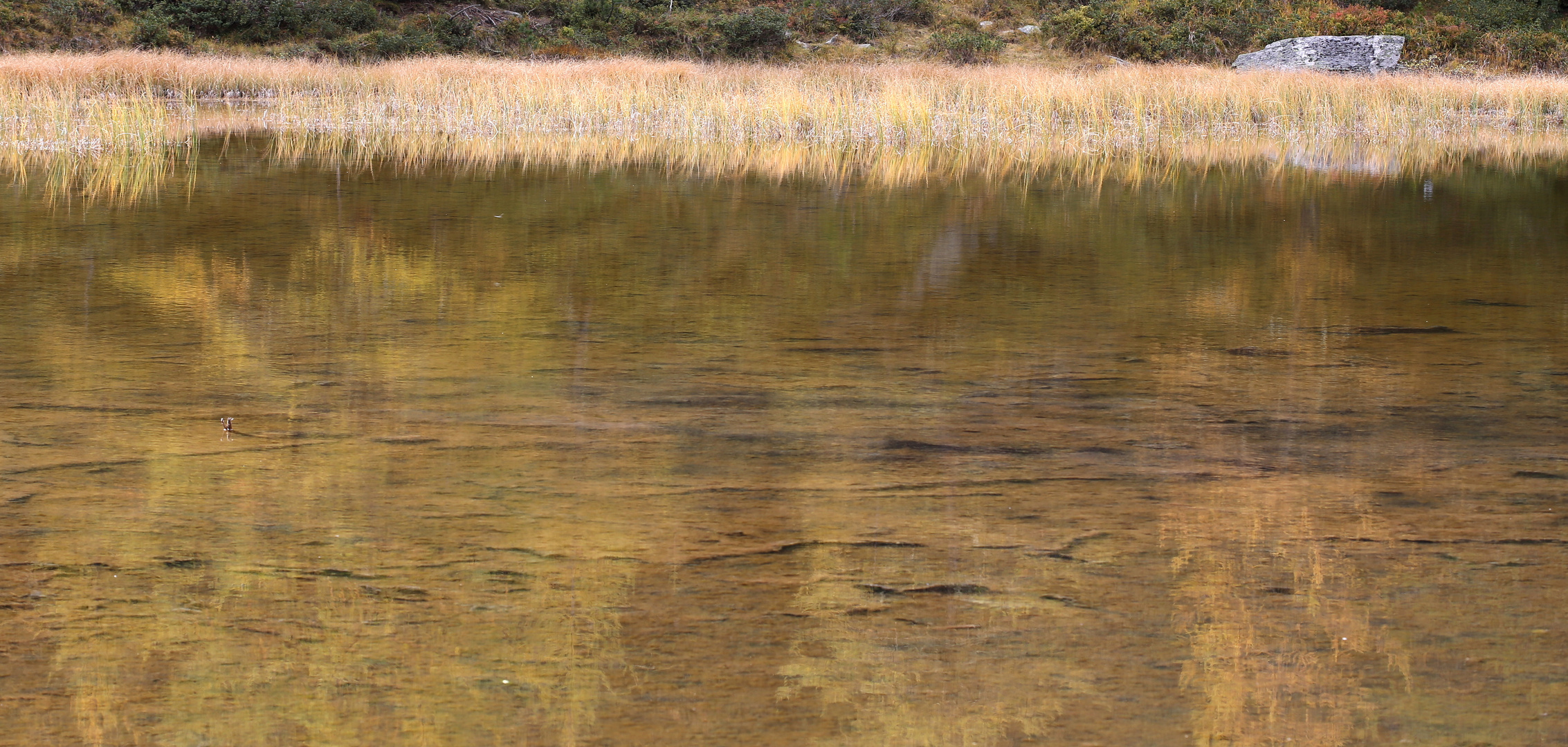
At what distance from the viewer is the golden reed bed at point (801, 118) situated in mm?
11516

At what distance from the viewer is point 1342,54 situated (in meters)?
23.8

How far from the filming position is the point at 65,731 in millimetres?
1917

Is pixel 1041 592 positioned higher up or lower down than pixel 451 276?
higher up

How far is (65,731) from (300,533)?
78cm

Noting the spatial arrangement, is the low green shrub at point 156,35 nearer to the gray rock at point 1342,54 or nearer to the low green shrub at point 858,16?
the low green shrub at point 858,16

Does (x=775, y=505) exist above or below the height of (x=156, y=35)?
above

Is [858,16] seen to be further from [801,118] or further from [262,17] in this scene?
[801,118]

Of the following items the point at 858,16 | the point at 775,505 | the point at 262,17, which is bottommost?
the point at 262,17

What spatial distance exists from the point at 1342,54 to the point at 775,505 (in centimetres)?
2346

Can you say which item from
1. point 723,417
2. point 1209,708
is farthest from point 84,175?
point 1209,708

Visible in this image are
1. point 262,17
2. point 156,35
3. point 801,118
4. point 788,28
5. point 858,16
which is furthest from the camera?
point 858,16

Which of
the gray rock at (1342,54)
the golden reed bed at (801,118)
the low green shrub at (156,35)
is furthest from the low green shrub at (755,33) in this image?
the low green shrub at (156,35)

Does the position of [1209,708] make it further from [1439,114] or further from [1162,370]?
[1439,114]

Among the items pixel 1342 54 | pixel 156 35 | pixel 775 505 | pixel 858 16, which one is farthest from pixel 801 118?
pixel 858 16
